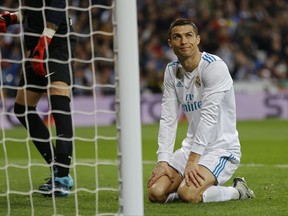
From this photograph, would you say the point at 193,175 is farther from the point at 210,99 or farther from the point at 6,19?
the point at 6,19

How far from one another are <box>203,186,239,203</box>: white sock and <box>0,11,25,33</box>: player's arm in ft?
6.68

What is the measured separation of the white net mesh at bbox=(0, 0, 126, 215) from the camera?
539cm

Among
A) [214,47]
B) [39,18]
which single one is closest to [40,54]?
[39,18]

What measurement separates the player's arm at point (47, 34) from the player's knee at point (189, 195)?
4.58 feet

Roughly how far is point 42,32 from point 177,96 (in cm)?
121

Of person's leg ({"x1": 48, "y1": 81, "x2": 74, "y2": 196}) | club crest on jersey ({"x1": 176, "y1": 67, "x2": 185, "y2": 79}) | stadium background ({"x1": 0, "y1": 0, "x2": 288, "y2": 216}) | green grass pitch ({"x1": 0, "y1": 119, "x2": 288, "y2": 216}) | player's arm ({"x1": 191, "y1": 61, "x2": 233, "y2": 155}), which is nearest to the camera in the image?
green grass pitch ({"x1": 0, "y1": 119, "x2": 288, "y2": 216})

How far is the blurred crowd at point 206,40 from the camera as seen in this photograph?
58.3 ft

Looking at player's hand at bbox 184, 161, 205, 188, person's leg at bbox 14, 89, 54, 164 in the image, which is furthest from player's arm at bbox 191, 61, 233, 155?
person's leg at bbox 14, 89, 54, 164

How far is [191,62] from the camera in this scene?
5.94 m

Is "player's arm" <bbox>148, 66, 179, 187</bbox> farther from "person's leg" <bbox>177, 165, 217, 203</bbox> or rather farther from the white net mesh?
the white net mesh

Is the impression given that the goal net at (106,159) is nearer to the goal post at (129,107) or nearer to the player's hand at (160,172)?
the goal post at (129,107)

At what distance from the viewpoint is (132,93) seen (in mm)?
4566

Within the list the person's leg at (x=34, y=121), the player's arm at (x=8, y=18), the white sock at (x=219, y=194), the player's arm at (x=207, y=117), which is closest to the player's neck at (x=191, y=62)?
the player's arm at (x=207, y=117)

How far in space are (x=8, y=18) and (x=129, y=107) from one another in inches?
87.6
